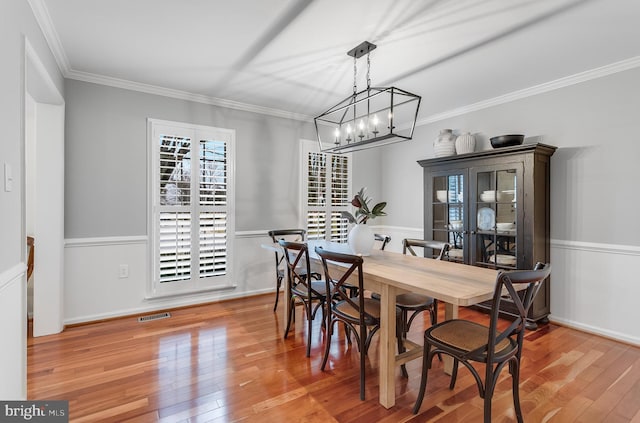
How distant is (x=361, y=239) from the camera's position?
2652 mm

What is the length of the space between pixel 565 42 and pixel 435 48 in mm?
999

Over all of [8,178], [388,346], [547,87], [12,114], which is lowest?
[388,346]

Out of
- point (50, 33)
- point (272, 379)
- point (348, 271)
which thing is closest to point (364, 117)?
point (348, 271)

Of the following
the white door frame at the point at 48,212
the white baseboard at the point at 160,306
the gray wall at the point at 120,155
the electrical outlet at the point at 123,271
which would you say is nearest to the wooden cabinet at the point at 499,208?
the gray wall at the point at 120,155

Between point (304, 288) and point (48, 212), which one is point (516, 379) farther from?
point (48, 212)

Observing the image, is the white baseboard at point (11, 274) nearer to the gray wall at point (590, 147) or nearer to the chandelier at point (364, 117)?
the chandelier at point (364, 117)

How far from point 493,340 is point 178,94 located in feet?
12.7

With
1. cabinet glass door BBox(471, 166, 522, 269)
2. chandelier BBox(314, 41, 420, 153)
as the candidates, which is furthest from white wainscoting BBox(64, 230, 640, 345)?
chandelier BBox(314, 41, 420, 153)

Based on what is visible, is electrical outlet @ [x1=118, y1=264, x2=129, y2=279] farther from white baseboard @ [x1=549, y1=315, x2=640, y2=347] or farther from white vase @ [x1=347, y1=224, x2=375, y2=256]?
white baseboard @ [x1=549, y1=315, x2=640, y2=347]

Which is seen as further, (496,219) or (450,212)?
(450,212)

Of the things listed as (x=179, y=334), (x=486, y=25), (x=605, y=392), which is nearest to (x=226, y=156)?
(x=179, y=334)

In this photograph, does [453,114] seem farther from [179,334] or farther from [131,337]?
[131,337]

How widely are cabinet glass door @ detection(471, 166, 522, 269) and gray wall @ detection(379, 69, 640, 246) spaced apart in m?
0.46

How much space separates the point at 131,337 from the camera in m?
2.98
